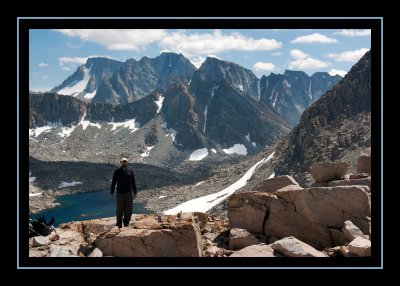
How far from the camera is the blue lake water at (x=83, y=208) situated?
360 ft

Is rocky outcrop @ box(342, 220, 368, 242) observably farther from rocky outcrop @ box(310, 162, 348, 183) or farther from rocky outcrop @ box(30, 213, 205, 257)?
rocky outcrop @ box(310, 162, 348, 183)

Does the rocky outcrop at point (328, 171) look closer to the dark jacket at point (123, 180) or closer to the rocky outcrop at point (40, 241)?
the dark jacket at point (123, 180)

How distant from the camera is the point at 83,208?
123438mm

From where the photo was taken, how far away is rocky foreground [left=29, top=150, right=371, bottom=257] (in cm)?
965

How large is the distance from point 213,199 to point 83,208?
40554 millimetres

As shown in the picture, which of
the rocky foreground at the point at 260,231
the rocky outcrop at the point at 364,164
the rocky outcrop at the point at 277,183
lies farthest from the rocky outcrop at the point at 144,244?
the rocky outcrop at the point at 364,164

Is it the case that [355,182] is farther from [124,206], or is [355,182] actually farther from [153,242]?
[124,206]

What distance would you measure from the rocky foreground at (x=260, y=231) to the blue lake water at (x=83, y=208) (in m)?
92.6

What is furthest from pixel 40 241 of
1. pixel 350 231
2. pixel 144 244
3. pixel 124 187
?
pixel 350 231

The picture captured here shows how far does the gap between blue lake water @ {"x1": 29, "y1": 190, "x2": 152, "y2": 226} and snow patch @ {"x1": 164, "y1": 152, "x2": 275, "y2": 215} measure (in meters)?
11.3
